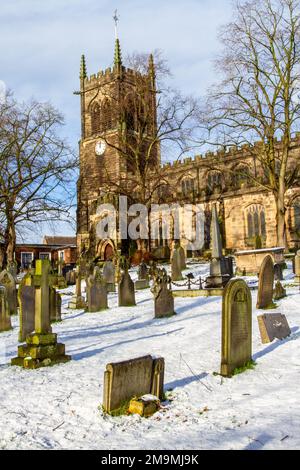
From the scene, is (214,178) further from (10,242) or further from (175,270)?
(175,270)

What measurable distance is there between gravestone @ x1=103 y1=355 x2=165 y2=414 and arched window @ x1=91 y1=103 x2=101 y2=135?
47122 mm

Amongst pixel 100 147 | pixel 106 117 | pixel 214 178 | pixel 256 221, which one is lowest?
pixel 256 221

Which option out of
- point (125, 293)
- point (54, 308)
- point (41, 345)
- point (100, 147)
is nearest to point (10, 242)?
point (125, 293)

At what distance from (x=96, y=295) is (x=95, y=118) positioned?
40734 mm

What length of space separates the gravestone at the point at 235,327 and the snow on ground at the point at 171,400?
0.74 ft

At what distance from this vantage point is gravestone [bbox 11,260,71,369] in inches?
259

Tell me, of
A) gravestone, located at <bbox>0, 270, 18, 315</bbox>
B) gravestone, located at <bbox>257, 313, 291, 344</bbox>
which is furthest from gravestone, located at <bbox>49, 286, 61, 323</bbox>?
gravestone, located at <bbox>257, 313, 291, 344</bbox>

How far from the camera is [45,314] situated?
7004 millimetres

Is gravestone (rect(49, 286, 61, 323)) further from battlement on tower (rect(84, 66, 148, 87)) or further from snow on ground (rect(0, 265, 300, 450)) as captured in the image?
battlement on tower (rect(84, 66, 148, 87))

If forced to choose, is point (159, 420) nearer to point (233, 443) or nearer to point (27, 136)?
point (233, 443)

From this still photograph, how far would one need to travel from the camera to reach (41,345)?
22.1 ft

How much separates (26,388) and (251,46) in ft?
72.0
